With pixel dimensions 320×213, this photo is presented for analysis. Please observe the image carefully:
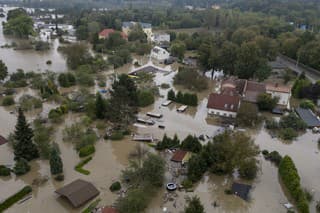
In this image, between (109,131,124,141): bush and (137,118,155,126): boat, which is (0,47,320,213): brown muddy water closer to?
(109,131,124,141): bush

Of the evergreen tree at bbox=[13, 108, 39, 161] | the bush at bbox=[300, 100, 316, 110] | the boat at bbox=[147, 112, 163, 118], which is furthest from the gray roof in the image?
the evergreen tree at bbox=[13, 108, 39, 161]

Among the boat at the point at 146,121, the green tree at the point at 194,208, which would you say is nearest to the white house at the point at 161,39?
the boat at the point at 146,121

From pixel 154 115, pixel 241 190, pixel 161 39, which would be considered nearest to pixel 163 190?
pixel 241 190

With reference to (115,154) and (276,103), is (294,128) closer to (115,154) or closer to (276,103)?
(276,103)

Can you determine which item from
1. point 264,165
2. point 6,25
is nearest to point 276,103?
point 264,165

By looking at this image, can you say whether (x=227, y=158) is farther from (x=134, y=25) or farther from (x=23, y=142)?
(x=134, y=25)
